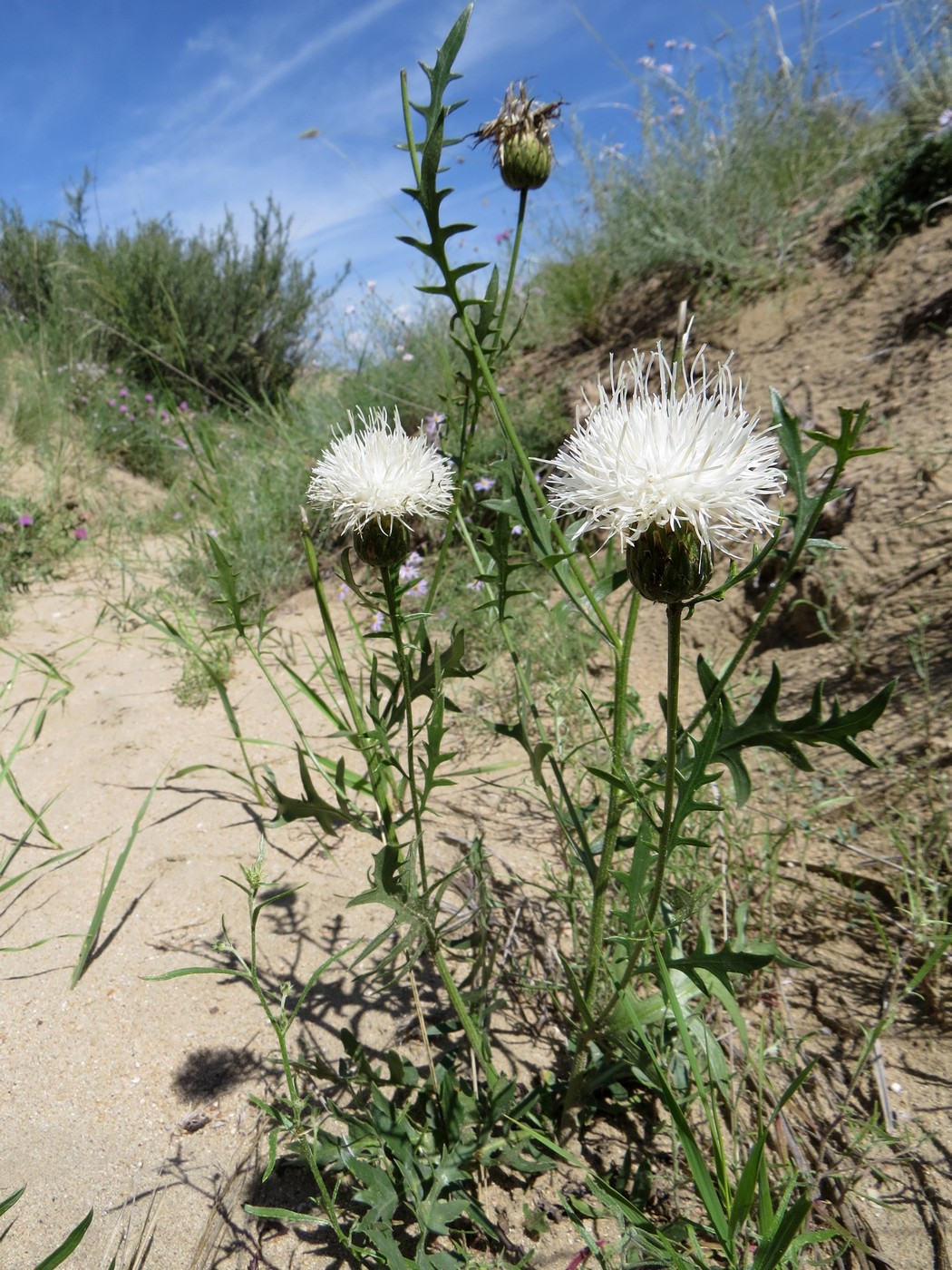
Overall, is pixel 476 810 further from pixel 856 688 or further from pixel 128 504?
pixel 128 504

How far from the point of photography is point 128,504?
4738 millimetres

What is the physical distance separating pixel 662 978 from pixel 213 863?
136cm

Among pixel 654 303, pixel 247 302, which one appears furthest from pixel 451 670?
pixel 247 302

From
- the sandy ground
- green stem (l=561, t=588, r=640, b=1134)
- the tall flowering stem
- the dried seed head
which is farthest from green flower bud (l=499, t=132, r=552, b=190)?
the sandy ground

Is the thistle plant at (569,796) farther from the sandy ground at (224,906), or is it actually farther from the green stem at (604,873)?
the sandy ground at (224,906)

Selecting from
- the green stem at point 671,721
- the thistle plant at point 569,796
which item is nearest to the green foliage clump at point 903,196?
the thistle plant at point 569,796

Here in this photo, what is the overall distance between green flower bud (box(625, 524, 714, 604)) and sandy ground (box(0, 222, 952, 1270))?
102 centimetres

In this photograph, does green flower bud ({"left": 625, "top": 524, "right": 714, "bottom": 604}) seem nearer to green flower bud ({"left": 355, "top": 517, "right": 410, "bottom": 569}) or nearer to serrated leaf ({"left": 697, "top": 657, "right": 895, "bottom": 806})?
serrated leaf ({"left": 697, "top": 657, "right": 895, "bottom": 806})

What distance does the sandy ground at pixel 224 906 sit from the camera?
51.1 inches

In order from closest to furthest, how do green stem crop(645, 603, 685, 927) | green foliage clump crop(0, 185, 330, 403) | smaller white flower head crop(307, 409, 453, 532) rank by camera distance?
green stem crop(645, 603, 685, 927)
smaller white flower head crop(307, 409, 453, 532)
green foliage clump crop(0, 185, 330, 403)

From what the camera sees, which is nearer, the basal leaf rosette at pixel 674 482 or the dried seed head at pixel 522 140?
the basal leaf rosette at pixel 674 482

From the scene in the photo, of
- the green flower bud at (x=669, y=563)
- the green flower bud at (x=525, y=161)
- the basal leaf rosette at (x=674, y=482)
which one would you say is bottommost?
the green flower bud at (x=669, y=563)

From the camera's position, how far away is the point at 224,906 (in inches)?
73.0

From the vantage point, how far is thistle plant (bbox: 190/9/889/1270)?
914 mm
